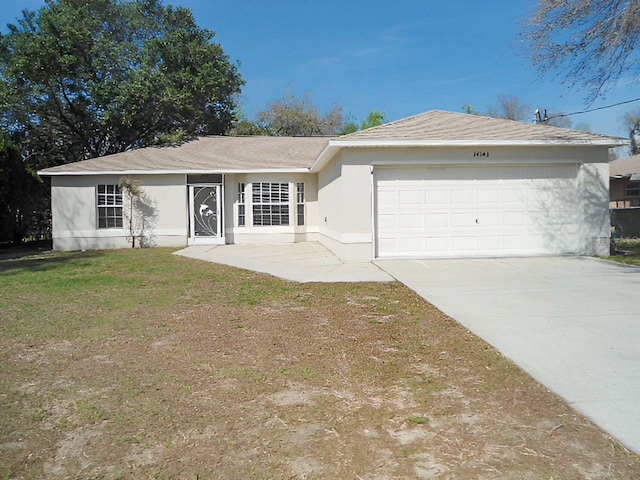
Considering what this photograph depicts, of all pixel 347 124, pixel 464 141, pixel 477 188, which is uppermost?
pixel 347 124

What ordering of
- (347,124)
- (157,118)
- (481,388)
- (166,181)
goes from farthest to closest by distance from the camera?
(347,124), (157,118), (166,181), (481,388)

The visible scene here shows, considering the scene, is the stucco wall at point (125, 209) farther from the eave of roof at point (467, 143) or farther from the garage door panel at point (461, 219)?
the garage door panel at point (461, 219)

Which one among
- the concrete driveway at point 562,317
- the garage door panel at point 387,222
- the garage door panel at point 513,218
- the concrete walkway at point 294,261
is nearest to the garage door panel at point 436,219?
the garage door panel at point 387,222

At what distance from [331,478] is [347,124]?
1624 inches

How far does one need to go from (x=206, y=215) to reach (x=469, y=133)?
10.0 m

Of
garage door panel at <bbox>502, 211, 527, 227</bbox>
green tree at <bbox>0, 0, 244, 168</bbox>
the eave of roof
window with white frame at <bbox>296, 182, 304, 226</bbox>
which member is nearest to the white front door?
window with white frame at <bbox>296, 182, 304, 226</bbox>

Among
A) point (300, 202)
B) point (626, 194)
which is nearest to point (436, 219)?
point (300, 202)

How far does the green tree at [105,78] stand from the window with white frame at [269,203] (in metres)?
6.40

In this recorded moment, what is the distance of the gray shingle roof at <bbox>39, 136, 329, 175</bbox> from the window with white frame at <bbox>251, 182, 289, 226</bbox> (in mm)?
860

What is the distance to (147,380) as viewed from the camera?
4.33 meters

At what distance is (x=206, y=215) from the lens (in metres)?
17.8

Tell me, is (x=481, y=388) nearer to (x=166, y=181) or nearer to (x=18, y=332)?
(x=18, y=332)

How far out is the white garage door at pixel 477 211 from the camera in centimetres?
1226

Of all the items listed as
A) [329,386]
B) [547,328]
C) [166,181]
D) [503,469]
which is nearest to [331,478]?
[503,469]
